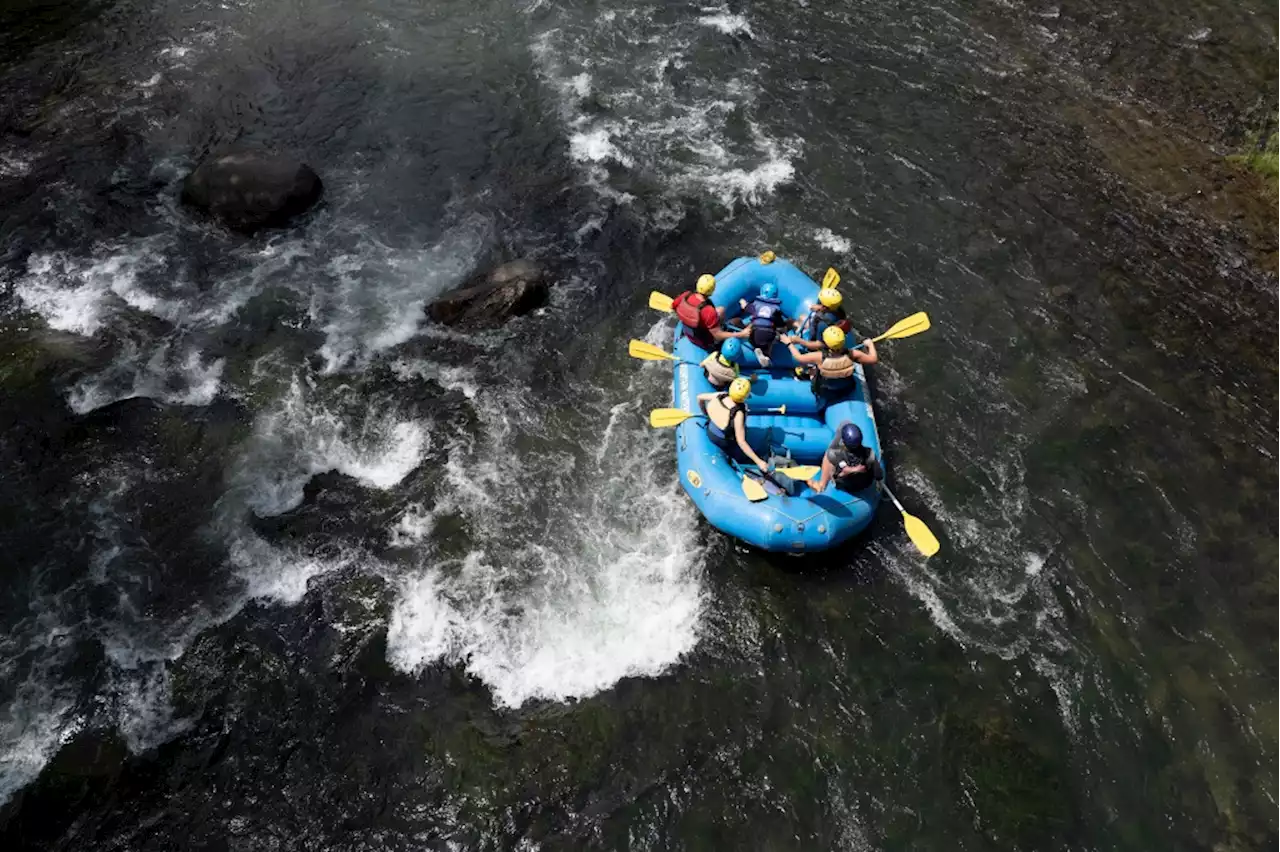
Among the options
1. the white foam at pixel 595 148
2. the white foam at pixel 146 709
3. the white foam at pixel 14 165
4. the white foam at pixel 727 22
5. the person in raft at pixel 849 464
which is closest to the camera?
the white foam at pixel 146 709

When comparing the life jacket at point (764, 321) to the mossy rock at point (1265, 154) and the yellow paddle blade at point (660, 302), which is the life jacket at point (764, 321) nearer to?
the yellow paddle blade at point (660, 302)

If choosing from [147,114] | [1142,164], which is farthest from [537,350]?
[1142,164]

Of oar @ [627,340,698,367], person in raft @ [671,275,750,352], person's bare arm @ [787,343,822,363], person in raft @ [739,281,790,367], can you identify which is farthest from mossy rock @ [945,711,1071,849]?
oar @ [627,340,698,367]

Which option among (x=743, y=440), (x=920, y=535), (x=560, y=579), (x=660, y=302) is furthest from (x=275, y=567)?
(x=920, y=535)

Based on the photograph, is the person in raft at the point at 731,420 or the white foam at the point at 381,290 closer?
the person in raft at the point at 731,420

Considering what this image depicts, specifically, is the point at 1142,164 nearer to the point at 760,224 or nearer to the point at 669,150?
the point at 760,224

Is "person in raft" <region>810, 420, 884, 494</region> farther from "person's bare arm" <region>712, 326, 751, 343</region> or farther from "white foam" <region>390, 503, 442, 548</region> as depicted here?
"white foam" <region>390, 503, 442, 548</region>

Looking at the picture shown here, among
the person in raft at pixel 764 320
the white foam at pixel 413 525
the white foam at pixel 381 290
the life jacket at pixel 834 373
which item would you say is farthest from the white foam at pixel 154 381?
the life jacket at pixel 834 373
